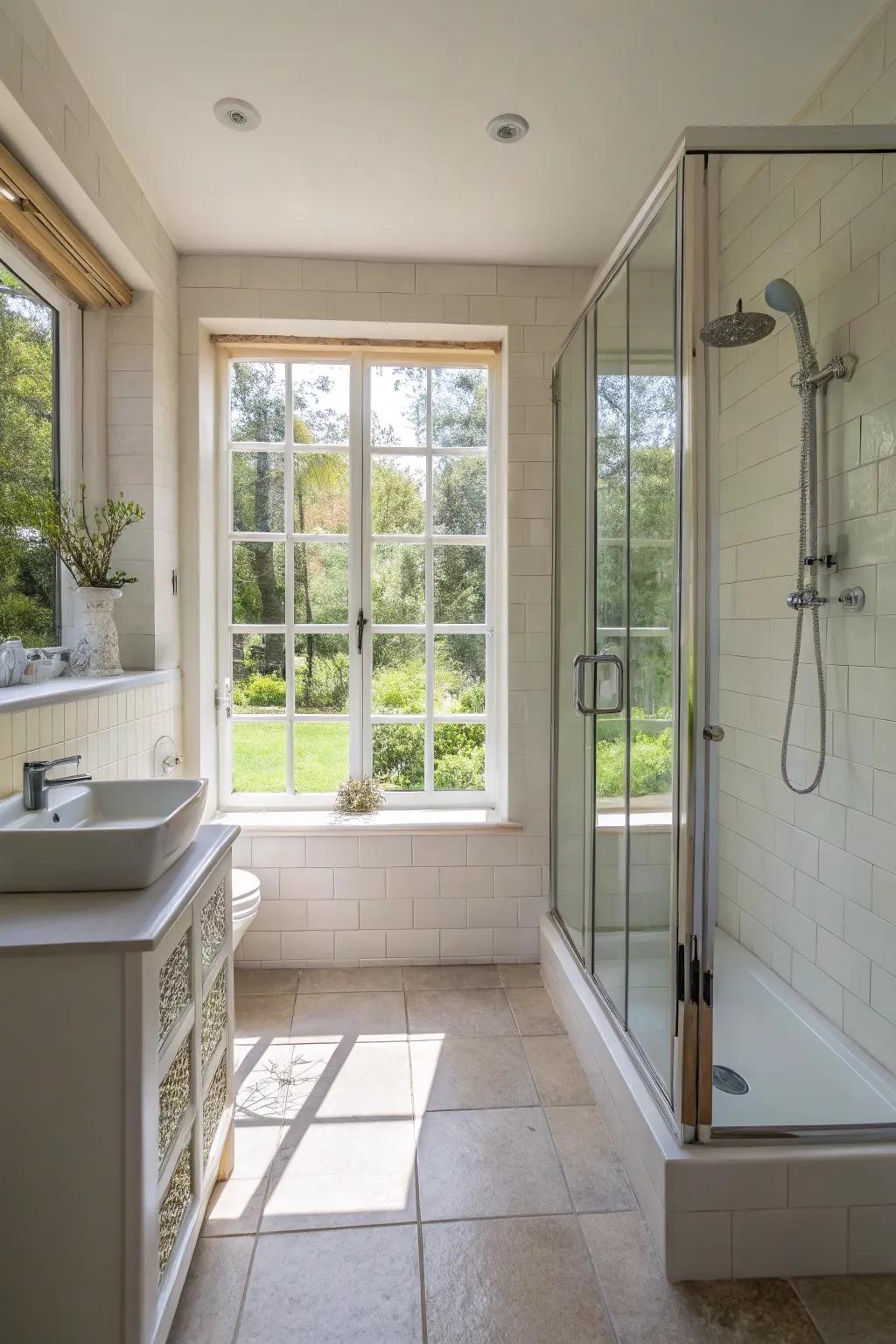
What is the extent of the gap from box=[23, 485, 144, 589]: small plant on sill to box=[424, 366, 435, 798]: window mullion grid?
1.08 meters

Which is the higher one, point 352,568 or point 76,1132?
point 352,568

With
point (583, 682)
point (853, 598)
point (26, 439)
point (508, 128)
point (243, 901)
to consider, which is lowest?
point (243, 901)

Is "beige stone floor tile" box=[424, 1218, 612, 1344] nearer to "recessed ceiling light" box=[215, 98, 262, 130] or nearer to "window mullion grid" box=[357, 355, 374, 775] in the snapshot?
"window mullion grid" box=[357, 355, 374, 775]

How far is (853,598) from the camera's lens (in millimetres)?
1824

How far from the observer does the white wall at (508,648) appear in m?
2.77

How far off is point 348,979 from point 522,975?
63cm

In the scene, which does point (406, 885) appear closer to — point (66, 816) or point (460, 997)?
point (460, 997)

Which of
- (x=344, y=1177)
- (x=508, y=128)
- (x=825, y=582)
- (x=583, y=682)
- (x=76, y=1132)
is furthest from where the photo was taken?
(x=583, y=682)

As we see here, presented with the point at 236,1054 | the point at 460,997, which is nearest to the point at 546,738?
→ the point at 460,997

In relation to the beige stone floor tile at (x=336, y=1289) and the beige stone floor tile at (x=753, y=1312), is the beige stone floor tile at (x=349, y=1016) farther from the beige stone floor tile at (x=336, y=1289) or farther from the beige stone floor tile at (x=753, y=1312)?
the beige stone floor tile at (x=753, y=1312)

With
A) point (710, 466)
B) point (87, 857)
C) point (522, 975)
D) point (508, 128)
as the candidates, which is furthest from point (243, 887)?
point (508, 128)

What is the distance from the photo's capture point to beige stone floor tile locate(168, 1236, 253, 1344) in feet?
4.42

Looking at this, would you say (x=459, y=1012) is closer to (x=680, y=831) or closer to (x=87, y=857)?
(x=680, y=831)

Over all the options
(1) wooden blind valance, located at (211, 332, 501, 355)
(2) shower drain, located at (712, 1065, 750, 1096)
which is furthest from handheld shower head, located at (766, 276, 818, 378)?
(2) shower drain, located at (712, 1065, 750, 1096)
